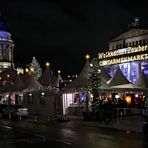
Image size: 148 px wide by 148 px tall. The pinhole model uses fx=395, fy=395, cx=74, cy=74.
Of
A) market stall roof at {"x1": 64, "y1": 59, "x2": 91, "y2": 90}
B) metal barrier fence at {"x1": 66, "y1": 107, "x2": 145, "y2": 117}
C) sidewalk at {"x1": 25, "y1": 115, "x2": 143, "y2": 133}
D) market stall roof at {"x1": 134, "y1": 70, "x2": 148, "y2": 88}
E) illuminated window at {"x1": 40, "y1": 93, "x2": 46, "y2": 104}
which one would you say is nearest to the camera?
sidewalk at {"x1": 25, "y1": 115, "x2": 143, "y2": 133}

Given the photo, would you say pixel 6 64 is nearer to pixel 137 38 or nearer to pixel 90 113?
pixel 137 38

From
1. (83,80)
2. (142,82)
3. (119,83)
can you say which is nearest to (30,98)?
(83,80)

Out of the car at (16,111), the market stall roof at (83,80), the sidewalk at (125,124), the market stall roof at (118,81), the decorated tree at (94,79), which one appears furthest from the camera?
the car at (16,111)

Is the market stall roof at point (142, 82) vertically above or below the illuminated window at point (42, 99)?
above

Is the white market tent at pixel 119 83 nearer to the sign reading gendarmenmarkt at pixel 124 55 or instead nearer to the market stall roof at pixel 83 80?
the market stall roof at pixel 83 80

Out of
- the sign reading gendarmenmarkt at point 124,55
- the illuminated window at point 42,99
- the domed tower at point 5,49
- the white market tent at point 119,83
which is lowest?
the illuminated window at point 42,99

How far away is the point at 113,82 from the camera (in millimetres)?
38281

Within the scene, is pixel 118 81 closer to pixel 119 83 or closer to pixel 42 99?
pixel 119 83

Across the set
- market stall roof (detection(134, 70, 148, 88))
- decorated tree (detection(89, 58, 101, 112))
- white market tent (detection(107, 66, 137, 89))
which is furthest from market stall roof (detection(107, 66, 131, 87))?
decorated tree (detection(89, 58, 101, 112))

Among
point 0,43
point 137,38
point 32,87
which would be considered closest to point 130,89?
point 32,87

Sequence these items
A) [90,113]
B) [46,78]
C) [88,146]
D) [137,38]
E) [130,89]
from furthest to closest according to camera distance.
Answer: [137,38], [46,78], [130,89], [90,113], [88,146]

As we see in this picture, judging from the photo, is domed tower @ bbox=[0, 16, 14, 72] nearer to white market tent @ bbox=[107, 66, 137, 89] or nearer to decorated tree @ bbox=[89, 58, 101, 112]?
white market tent @ bbox=[107, 66, 137, 89]

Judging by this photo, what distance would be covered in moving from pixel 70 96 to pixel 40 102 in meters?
5.42

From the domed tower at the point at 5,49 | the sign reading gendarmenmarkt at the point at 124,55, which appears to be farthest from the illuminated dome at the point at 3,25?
the sign reading gendarmenmarkt at the point at 124,55
